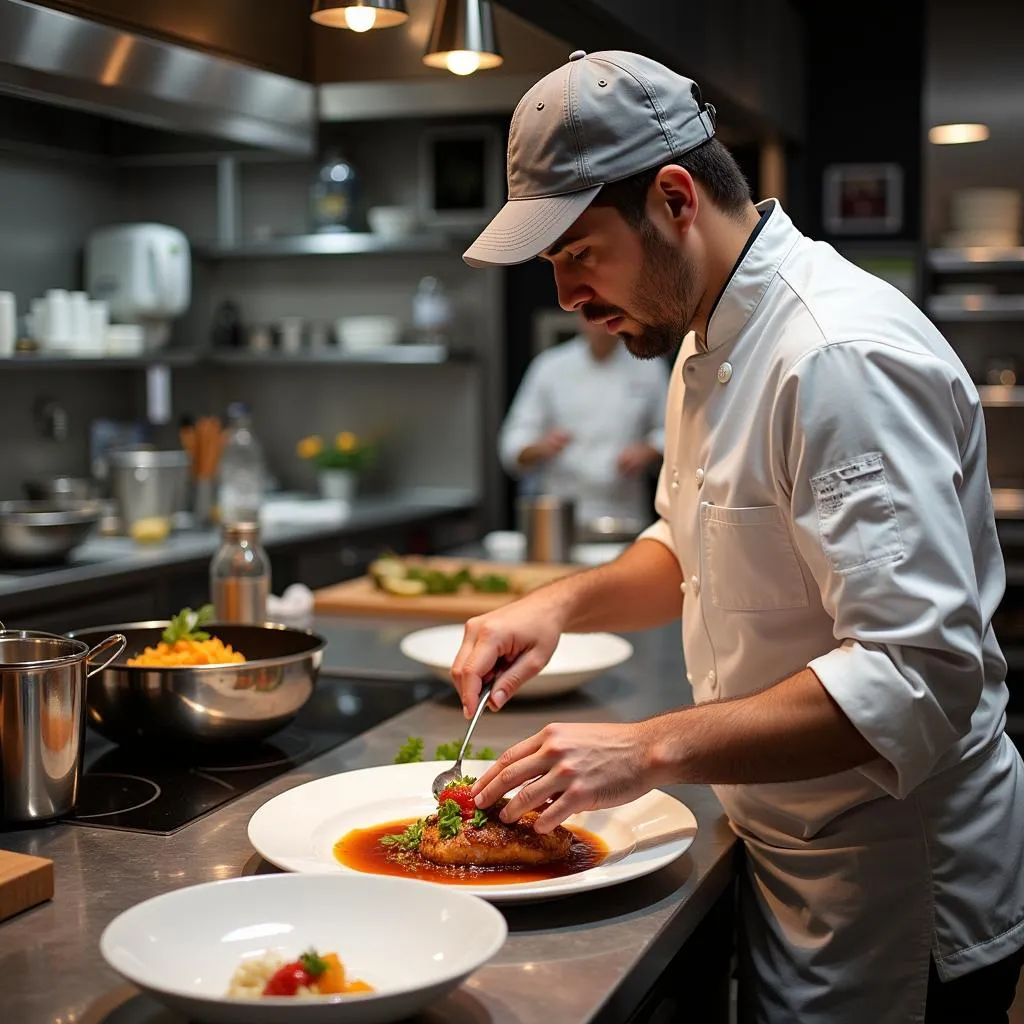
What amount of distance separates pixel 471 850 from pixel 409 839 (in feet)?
0.29

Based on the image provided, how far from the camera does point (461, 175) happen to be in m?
5.68

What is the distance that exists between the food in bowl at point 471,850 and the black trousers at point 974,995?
425mm

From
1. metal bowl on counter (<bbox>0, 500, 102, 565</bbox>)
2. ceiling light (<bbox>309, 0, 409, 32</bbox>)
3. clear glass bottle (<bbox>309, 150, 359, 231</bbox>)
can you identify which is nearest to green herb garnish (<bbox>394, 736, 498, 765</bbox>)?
ceiling light (<bbox>309, 0, 409, 32</bbox>)

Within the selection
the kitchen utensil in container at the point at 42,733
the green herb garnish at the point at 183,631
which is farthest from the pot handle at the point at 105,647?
the green herb garnish at the point at 183,631

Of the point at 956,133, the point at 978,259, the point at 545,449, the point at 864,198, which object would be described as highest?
the point at 956,133

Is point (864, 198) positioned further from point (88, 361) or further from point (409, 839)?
point (409, 839)

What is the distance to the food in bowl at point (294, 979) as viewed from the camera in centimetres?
102

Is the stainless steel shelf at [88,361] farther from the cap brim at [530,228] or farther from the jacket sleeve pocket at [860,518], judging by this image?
the jacket sleeve pocket at [860,518]

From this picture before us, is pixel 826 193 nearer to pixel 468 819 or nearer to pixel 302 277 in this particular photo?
pixel 302 277

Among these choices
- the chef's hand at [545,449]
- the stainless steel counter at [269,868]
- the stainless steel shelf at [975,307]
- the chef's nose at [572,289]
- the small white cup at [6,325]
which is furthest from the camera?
the stainless steel shelf at [975,307]

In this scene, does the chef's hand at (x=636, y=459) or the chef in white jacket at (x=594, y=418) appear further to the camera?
the chef in white jacket at (x=594, y=418)

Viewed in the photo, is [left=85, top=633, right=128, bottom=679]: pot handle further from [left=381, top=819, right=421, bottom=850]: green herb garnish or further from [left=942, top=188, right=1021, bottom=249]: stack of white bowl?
[left=942, top=188, right=1021, bottom=249]: stack of white bowl

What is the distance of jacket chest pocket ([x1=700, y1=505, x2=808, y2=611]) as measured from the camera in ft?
4.70

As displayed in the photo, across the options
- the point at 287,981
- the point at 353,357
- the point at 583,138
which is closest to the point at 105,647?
the point at 287,981
